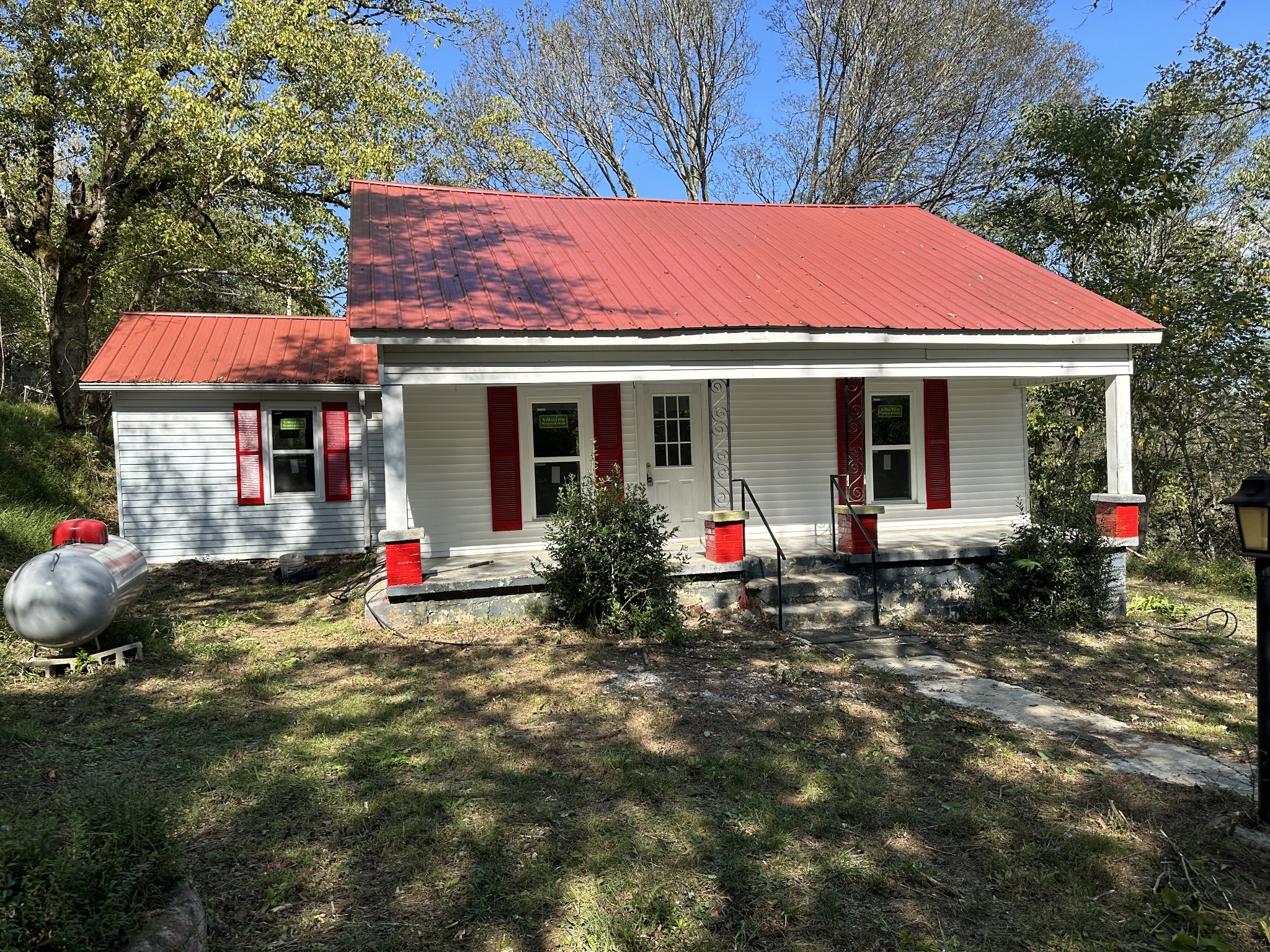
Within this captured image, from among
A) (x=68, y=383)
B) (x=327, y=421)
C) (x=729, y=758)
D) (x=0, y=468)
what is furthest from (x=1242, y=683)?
(x=68, y=383)

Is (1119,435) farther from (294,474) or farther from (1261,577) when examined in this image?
(294,474)

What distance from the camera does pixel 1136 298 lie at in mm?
13570

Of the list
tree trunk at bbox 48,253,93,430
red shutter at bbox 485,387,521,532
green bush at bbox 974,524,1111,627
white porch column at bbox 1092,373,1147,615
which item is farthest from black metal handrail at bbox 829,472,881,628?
tree trunk at bbox 48,253,93,430

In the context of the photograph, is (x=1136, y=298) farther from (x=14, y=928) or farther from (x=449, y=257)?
(x=14, y=928)

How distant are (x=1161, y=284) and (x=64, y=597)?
52.2 ft

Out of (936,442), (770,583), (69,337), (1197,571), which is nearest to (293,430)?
(69,337)

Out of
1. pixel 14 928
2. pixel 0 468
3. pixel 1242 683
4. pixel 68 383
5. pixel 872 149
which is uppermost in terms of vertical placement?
pixel 872 149

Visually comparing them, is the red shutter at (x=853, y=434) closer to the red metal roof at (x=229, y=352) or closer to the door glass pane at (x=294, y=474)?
the red metal roof at (x=229, y=352)

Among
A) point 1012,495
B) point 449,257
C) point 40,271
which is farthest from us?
point 40,271

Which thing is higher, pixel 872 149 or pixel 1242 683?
pixel 872 149

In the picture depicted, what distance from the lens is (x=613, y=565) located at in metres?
7.39

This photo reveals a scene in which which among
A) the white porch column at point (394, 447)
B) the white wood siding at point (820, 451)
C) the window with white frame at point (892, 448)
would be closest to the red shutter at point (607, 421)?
the white wood siding at point (820, 451)

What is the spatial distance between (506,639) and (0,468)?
37.9ft

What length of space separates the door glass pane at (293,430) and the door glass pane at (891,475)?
897 cm
